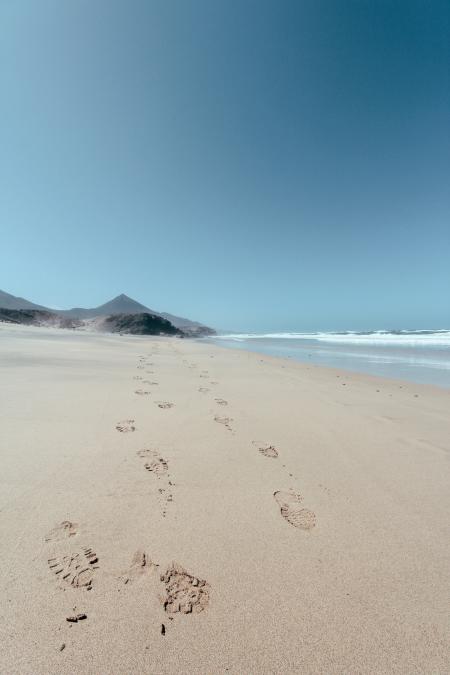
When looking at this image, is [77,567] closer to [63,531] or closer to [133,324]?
[63,531]

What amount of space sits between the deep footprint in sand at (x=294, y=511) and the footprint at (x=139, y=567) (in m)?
1.10

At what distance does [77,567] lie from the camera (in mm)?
1701

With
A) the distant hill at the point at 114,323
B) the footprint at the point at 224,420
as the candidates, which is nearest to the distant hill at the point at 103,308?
the distant hill at the point at 114,323

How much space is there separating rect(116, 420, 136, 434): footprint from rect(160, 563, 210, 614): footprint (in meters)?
2.18

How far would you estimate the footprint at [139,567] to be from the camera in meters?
1.67

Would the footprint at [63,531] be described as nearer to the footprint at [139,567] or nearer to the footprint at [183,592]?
the footprint at [139,567]

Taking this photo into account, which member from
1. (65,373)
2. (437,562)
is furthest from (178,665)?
(65,373)

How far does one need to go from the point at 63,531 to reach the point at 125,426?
192 cm

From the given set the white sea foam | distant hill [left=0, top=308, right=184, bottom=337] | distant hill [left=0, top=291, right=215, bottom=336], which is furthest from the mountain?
the white sea foam

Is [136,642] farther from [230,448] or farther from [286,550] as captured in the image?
[230,448]

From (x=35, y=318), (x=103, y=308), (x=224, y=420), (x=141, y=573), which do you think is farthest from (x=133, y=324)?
(x=103, y=308)

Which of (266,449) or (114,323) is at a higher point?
(114,323)

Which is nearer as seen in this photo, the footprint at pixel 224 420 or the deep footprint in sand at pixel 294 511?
the deep footprint in sand at pixel 294 511

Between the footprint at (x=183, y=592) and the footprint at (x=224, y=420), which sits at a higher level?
the footprint at (x=224, y=420)
